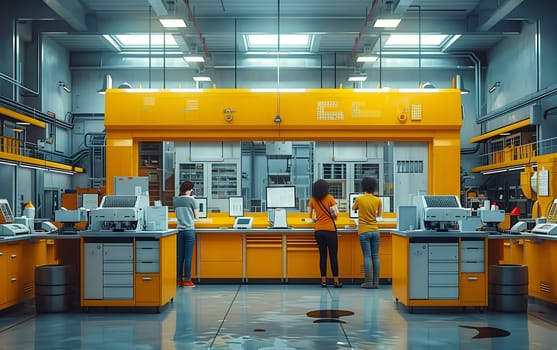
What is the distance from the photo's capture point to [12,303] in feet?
20.6

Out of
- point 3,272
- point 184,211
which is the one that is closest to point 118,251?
point 3,272

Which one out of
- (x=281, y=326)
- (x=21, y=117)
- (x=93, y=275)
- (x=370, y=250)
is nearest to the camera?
(x=281, y=326)

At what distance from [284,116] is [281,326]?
387 cm

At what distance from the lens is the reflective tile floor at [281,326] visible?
190 inches

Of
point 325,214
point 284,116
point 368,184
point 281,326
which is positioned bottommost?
point 281,326

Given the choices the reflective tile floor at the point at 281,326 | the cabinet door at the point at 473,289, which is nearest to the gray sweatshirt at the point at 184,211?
the reflective tile floor at the point at 281,326

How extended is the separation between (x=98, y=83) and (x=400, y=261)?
11335mm

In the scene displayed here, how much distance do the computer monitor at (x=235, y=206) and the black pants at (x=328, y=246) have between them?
1.45m

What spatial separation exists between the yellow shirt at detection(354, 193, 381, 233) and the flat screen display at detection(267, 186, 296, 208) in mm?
1275

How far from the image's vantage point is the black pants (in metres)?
8.10

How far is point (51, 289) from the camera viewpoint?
20.5 feet

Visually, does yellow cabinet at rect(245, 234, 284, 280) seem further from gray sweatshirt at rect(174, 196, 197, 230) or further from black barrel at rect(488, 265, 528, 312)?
black barrel at rect(488, 265, 528, 312)

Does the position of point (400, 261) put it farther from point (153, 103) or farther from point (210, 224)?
point (153, 103)

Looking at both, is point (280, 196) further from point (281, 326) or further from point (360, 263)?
point (281, 326)
